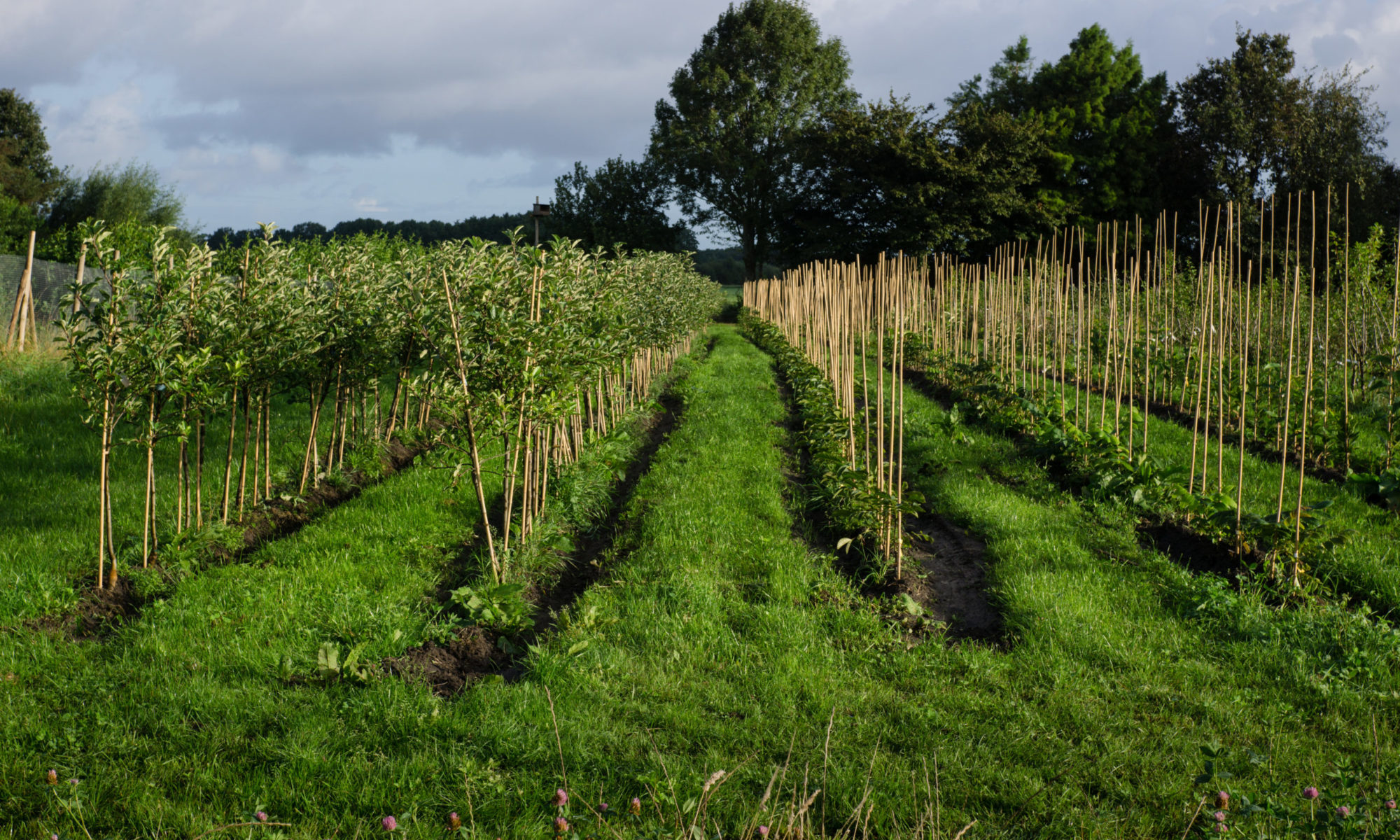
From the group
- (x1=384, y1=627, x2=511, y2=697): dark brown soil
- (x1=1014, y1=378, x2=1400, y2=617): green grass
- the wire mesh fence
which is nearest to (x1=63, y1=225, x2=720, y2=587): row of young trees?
(x1=384, y1=627, x2=511, y2=697): dark brown soil

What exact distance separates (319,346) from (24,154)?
46276mm

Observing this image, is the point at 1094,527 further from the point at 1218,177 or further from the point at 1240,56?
the point at 1240,56

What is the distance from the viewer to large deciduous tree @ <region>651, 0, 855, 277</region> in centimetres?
3956

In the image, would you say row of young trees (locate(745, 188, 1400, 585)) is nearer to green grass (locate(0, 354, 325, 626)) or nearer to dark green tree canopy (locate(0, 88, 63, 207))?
green grass (locate(0, 354, 325, 626))

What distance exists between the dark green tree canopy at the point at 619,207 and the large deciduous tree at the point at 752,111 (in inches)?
52.6

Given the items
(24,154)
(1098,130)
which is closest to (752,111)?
(1098,130)

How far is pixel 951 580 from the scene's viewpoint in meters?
5.89

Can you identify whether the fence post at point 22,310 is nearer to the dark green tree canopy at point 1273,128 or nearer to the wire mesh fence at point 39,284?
the wire mesh fence at point 39,284

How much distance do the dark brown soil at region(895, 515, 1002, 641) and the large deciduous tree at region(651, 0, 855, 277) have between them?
35.0 m

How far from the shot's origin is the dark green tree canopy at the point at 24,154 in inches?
1453

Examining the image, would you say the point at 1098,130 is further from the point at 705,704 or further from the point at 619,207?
the point at 705,704

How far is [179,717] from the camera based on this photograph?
12.4 ft

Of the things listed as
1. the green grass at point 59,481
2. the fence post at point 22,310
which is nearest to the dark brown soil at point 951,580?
the green grass at point 59,481

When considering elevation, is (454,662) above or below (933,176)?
below
